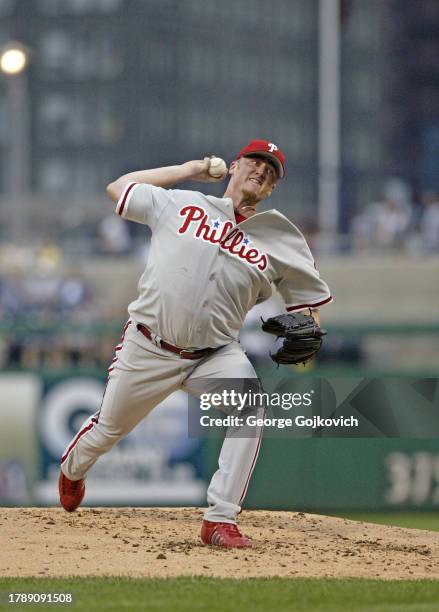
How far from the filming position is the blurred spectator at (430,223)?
17.1 metres

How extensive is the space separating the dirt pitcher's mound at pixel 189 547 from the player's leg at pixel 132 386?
562 mm

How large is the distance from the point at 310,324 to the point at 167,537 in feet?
4.51

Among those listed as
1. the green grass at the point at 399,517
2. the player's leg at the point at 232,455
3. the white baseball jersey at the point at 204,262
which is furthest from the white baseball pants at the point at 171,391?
the green grass at the point at 399,517

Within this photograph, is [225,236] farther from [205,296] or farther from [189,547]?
[189,547]

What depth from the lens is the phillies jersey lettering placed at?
6.55 m

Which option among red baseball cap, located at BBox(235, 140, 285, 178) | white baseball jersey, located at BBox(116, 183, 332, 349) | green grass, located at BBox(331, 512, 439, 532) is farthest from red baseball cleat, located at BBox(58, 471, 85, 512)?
green grass, located at BBox(331, 512, 439, 532)

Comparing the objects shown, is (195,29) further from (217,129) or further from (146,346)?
(146,346)

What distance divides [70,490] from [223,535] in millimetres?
1196

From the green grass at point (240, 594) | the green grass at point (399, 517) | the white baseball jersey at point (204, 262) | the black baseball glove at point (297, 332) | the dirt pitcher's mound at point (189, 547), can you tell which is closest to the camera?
the green grass at point (240, 594)

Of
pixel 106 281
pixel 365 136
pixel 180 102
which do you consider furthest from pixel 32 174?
pixel 106 281

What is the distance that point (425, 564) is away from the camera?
21.6ft

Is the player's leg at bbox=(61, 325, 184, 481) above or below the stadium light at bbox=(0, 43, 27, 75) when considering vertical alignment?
below

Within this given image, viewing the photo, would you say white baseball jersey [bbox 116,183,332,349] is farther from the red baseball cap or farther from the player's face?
the red baseball cap

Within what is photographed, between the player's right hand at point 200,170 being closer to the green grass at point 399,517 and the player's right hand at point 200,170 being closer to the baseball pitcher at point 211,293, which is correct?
the baseball pitcher at point 211,293
